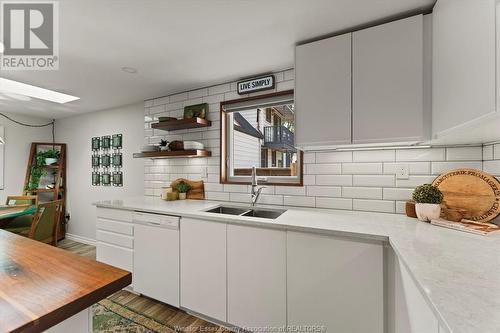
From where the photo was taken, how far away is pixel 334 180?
1.96 metres

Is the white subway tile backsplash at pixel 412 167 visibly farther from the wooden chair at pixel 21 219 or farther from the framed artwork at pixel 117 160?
the wooden chair at pixel 21 219

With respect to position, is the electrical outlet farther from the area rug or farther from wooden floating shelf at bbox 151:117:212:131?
the area rug

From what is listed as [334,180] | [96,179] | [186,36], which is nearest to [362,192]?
[334,180]

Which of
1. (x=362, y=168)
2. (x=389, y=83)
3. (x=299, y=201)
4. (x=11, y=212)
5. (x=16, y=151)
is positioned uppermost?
(x=389, y=83)

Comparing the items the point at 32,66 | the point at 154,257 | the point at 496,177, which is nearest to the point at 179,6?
the point at 32,66

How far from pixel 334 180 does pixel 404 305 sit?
1044 millimetres

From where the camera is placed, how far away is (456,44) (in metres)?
1.06

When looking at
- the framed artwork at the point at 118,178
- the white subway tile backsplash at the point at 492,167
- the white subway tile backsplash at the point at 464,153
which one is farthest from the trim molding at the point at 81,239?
the white subway tile backsplash at the point at 492,167

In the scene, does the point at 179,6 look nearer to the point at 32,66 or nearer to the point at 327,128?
the point at 327,128

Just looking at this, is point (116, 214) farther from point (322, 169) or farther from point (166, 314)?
point (322, 169)

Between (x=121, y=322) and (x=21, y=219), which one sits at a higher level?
(x=21, y=219)

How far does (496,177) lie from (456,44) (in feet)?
2.93

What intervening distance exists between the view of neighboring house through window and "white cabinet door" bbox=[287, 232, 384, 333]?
2.82ft

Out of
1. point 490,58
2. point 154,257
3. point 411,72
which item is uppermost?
point 411,72
